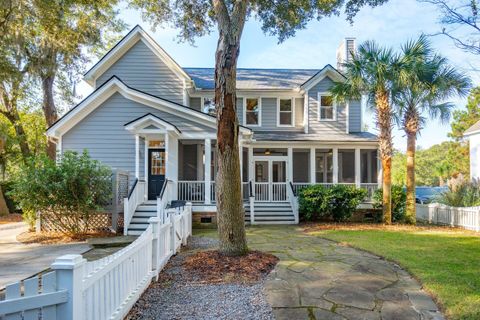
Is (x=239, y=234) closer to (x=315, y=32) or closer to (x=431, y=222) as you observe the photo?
(x=315, y=32)

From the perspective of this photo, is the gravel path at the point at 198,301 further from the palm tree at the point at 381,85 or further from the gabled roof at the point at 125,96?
the palm tree at the point at 381,85

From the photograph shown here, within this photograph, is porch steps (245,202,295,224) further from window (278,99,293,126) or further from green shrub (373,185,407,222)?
window (278,99,293,126)

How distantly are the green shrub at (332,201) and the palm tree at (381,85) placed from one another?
1189 mm

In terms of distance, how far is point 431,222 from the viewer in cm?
1459

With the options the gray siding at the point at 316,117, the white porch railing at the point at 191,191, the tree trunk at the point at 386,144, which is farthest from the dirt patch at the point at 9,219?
the tree trunk at the point at 386,144

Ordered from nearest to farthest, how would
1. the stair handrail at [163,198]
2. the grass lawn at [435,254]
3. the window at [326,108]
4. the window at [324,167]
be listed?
the grass lawn at [435,254]
the stair handrail at [163,198]
the window at [326,108]
the window at [324,167]

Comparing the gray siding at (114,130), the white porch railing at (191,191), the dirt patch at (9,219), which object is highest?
the gray siding at (114,130)

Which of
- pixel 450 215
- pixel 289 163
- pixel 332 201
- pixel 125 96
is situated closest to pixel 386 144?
pixel 332 201

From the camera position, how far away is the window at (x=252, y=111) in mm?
17281

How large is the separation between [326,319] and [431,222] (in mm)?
12975

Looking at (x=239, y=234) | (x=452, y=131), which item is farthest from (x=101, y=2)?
(x=452, y=131)

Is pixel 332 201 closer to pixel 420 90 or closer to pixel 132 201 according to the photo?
pixel 420 90

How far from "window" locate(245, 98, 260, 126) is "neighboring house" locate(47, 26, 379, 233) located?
2.1 inches

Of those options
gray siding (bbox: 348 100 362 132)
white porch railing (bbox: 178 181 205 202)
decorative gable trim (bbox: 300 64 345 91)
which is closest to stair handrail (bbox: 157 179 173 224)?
white porch railing (bbox: 178 181 205 202)
